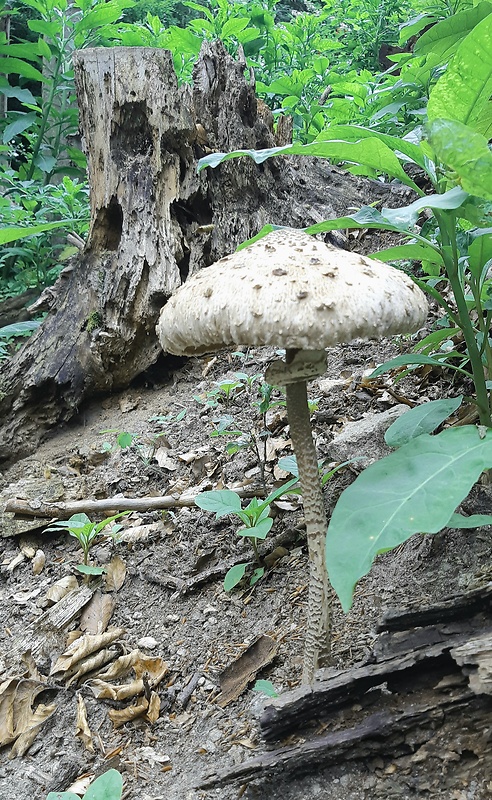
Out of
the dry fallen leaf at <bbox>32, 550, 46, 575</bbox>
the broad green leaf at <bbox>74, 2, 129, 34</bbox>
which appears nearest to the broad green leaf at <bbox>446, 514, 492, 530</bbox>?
the dry fallen leaf at <bbox>32, 550, 46, 575</bbox>

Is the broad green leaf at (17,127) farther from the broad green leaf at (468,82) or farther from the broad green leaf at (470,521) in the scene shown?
the broad green leaf at (470,521)

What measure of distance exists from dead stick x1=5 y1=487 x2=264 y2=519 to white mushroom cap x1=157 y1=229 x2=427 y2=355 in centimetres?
153

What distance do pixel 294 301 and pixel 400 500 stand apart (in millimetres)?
548

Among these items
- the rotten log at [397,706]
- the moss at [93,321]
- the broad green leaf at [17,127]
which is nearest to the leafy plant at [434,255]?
the rotten log at [397,706]

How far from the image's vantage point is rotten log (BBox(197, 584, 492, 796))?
138 centimetres

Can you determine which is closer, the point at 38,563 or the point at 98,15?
the point at 38,563

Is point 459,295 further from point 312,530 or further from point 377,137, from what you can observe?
point 312,530

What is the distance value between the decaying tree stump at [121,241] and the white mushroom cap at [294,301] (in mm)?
2635

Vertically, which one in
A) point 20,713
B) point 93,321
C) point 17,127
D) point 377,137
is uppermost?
point 17,127

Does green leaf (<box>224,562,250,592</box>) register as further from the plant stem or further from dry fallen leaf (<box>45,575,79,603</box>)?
the plant stem

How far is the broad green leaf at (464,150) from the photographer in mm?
1266

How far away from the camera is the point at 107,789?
5.03 ft

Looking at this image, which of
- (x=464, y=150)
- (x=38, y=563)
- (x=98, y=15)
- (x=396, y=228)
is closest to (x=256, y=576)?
(x=38, y=563)

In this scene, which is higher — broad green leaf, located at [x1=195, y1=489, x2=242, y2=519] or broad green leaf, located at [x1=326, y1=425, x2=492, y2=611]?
broad green leaf, located at [x1=326, y1=425, x2=492, y2=611]
